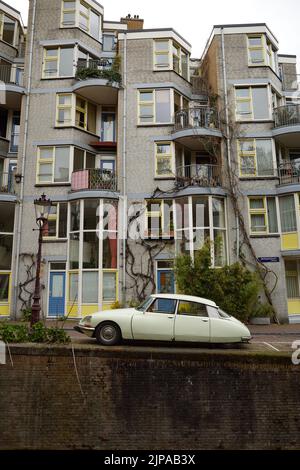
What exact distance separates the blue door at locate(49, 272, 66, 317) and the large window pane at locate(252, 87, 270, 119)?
13.5 meters

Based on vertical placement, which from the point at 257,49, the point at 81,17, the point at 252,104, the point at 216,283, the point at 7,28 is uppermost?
the point at 7,28

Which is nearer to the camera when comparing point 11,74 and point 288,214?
point 288,214

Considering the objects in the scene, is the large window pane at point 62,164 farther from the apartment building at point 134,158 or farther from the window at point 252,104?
the window at point 252,104

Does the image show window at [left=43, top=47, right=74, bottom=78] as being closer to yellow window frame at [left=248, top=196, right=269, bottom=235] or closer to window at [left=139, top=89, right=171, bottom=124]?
window at [left=139, top=89, right=171, bottom=124]

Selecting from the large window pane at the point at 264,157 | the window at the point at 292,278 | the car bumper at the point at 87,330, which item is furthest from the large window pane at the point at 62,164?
the window at the point at 292,278

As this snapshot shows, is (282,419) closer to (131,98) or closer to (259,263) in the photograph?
(259,263)

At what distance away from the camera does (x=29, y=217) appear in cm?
1792

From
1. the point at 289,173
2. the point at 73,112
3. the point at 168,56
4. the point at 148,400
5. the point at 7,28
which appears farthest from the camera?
the point at 7,28

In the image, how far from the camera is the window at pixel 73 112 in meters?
19.1

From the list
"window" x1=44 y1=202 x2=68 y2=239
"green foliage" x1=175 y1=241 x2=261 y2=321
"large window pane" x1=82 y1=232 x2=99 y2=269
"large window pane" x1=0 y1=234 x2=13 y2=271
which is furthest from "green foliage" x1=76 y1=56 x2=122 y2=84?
"green foliage" x1=175 y1=241 x2=261 y2=321

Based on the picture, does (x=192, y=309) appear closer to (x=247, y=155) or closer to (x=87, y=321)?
(x=87, y=321)

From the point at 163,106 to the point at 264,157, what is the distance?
6.23 metres

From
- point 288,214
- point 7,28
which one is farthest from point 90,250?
point 7,28

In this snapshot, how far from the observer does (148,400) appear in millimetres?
8133
